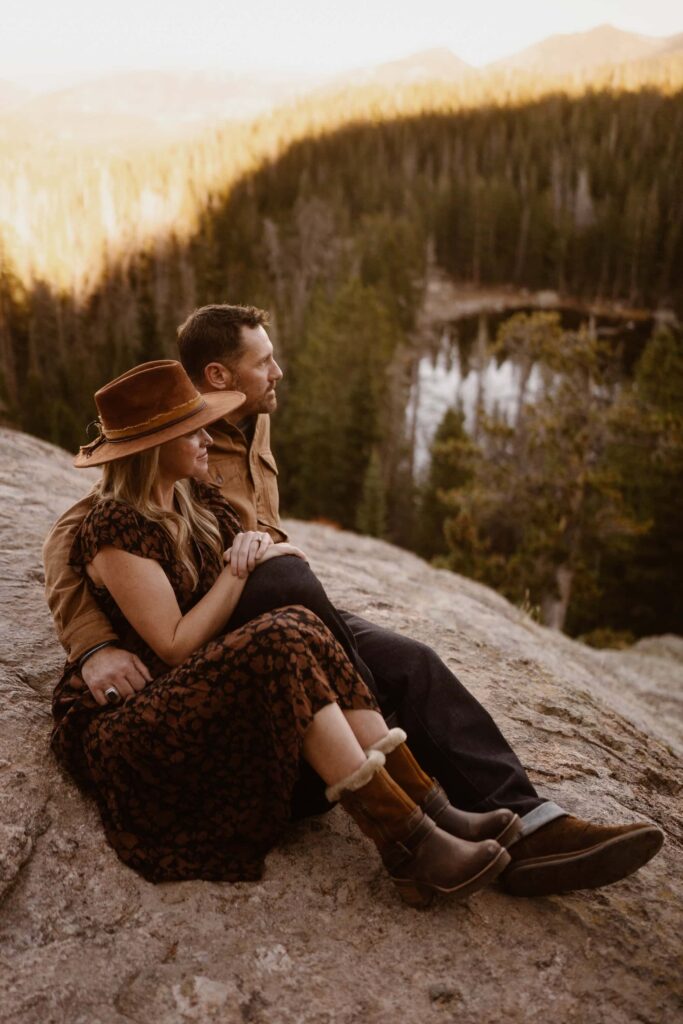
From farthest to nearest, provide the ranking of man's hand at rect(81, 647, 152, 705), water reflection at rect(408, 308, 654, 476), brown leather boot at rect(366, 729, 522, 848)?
water reflection at rect(408, 308, 654, 476)
man's hand at rect(81, 647, 152, 705)
brown leather boot at rect(366, 729, 522, 848)

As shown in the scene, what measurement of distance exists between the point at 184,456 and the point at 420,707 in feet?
4.01

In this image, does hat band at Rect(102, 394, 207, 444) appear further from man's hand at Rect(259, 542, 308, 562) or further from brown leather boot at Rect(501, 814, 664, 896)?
brown leather boot at Rect(501, 814, 664, 896)

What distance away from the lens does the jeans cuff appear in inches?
102

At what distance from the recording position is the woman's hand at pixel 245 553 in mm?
2660

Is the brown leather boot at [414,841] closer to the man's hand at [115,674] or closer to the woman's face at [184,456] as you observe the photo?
the man's hand at [115,674]

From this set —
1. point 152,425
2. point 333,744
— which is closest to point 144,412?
point 152,425

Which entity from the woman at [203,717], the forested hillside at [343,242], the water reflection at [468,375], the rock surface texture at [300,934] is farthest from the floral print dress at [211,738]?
the water reflection at [468,375]

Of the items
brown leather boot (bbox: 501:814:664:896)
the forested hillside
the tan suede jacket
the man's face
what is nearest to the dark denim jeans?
brown leather boot (bbox: 501:814:664:896)

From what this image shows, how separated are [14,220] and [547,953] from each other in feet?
247

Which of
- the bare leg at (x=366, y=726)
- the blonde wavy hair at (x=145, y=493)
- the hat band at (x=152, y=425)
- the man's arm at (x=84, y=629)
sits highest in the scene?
the hat band at (x=152, y=425)

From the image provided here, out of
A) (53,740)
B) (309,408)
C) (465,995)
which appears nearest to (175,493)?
(53,740)

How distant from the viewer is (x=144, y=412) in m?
2.71

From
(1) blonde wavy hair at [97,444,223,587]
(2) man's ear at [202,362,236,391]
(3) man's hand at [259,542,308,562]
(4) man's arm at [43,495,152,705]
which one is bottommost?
(4) man's arm at [43,495,152,705]

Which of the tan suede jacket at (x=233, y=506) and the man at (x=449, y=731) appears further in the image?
the tan suede jacket at (x=233, y=506)
